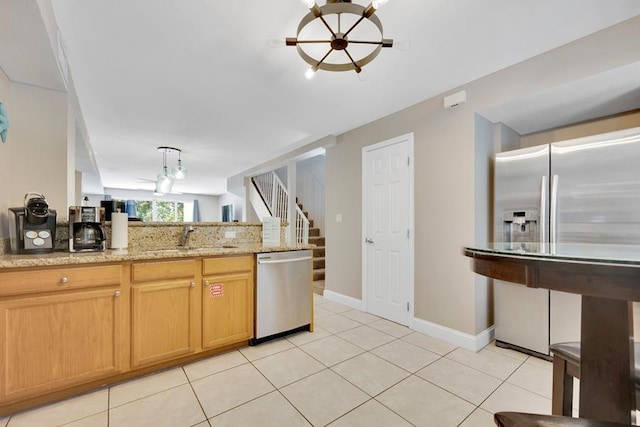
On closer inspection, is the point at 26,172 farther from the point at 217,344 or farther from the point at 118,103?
the point at 217,344

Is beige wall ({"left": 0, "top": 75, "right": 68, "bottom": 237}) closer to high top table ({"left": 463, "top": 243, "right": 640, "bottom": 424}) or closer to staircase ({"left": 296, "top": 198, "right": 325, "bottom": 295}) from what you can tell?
high top table ({"left": 463, "top": 243, "right": 640, "bottom": 424})

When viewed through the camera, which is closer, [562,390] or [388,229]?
[562,390]

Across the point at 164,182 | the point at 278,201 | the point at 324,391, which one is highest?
the point at 164,182

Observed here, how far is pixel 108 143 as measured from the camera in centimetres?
472

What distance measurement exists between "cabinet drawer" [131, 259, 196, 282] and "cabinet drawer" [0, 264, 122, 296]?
4.1 inches

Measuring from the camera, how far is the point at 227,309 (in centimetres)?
242

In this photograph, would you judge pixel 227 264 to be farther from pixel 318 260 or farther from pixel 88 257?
pixel 318 260

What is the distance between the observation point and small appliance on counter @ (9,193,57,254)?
1894mm

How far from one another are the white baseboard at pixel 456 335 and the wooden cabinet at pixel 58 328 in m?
2.67

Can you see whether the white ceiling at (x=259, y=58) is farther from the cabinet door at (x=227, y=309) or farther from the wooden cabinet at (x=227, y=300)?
the cabinet door at (x=227, y=309)

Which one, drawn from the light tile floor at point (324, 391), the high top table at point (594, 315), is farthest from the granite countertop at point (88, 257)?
the high top table at point (594, 315)

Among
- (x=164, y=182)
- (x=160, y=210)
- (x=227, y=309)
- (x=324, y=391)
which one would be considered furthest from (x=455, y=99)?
(x=160, y=210)

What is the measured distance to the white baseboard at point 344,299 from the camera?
12.3 ft

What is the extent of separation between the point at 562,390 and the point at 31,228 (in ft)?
10.3
